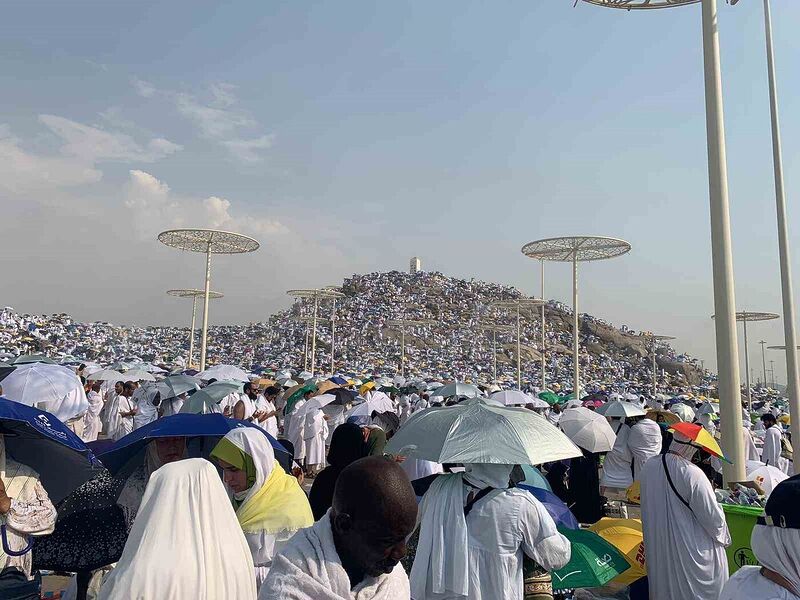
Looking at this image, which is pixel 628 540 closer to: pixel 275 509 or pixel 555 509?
pixel 555 509

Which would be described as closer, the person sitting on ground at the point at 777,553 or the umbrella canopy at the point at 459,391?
the person sitting on ground at the point at 777,553

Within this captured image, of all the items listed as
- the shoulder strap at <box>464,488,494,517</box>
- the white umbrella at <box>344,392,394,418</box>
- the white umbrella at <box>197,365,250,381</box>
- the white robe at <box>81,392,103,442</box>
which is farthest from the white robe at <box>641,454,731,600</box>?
the white robe at <box>81,392,103,442</box>

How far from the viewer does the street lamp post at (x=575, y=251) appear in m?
20.1

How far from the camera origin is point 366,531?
5.42 feet

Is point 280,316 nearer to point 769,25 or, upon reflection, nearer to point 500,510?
point 769,25

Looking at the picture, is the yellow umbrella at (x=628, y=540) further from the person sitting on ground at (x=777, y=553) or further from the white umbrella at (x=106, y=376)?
the white umbrella at (x=106, y=376)

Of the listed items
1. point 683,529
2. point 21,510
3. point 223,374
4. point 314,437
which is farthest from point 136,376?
point 683,529

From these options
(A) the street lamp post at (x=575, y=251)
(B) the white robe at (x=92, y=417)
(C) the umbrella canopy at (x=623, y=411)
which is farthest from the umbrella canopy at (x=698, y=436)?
(A) the street lamp post at (x=575, y=251)

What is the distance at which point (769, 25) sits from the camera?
10578 millimetres

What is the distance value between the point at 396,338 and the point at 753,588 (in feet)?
217

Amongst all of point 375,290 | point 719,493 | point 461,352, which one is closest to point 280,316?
point 375,290

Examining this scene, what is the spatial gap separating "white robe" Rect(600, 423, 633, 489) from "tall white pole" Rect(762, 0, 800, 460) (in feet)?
7.43

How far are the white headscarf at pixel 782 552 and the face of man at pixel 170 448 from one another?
345 centimetres

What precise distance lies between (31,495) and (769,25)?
1245 cm
